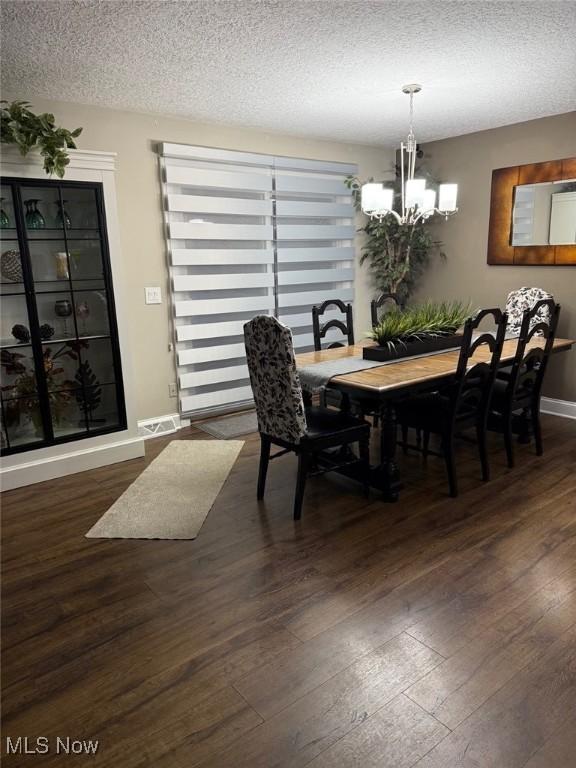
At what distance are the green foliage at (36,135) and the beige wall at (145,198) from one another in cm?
67

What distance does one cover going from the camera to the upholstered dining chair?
2637 mm

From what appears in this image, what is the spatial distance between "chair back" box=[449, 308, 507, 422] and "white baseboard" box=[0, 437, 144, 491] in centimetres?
229

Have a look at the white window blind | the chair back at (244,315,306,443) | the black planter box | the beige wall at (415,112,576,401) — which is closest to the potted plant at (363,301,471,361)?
the black planter box

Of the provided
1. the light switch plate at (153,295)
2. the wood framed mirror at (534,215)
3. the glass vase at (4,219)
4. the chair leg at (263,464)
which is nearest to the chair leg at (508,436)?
the chair leg at (263,464)

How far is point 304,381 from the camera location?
124 inches

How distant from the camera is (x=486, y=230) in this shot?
16.3ft

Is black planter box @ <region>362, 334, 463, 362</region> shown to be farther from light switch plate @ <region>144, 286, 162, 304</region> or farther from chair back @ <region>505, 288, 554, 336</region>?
light switch plate @ <region>144, 286, 162, 304</region>

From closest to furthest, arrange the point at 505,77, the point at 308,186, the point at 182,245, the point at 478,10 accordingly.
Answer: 1. the point at 478,10
2. the point at 505,77
3. the point at 182,245
4. the point at 308,186

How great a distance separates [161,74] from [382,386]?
7.38 ft

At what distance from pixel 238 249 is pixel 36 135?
197 centimetres

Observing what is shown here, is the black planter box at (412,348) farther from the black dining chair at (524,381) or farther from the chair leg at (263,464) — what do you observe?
the chair leg at (263,464)

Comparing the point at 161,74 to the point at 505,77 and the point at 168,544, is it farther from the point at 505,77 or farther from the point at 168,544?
the point at 168,544

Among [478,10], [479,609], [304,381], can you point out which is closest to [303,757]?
[479,609]

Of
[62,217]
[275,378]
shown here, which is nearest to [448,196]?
[275,378]
